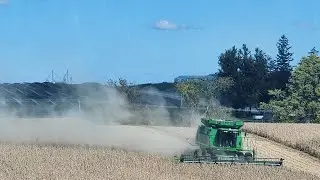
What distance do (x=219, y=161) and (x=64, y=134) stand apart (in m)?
12.2

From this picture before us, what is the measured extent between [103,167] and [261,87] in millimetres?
66689

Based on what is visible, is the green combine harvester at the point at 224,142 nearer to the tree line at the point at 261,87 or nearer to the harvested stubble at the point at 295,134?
the harvested stubble at the point at 295,134

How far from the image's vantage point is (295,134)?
152ft

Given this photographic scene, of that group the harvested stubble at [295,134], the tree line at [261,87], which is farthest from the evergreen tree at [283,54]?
the harvested stubble at [295,134]

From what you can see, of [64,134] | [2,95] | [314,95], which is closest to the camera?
[64,134]

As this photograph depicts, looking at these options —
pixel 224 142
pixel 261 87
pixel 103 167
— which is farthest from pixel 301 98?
pixel 103 167

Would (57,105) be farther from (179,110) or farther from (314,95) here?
(314,95)

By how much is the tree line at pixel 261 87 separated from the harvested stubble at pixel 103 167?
140ft

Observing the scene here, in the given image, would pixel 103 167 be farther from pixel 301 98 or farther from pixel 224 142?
pixel 301 98

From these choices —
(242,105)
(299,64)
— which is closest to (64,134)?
(299,64)

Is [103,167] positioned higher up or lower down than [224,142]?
lower down

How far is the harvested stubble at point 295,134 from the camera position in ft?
136

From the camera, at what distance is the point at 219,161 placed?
2828cm

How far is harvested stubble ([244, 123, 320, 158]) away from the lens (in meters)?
41.5
